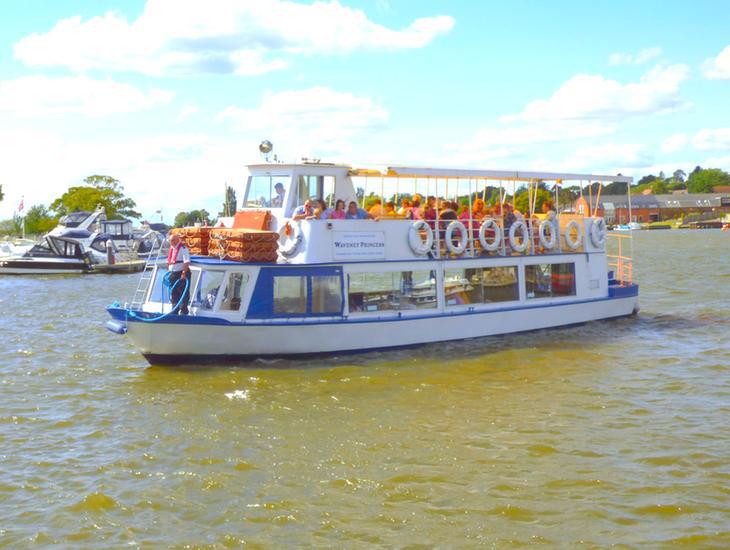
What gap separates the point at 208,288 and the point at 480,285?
694 cm

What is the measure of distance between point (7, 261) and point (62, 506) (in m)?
45.3

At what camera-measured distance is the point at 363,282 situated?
18062 mm

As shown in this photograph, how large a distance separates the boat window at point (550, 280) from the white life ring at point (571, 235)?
2.01 feet

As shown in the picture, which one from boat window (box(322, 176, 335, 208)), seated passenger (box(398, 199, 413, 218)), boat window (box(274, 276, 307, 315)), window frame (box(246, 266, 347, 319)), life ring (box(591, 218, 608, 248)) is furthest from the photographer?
life ring (box(591, 218, 608, 248))

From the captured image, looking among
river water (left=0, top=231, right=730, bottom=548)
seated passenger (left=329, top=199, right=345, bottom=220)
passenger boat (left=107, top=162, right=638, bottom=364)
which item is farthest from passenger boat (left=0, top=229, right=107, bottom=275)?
seated passenger (left=329, top=199, right=345, bottom=220)

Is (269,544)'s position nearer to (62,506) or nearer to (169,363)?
(62,506)

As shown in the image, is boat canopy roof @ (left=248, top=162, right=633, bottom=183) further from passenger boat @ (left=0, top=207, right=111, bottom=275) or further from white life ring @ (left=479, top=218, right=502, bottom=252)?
passenger boat @ (left=0, top=207, right=111, bottom=275)

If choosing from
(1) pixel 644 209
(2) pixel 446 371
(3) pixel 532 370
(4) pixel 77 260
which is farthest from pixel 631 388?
(1) pixel 644 209

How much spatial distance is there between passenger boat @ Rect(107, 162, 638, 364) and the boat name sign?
3cm

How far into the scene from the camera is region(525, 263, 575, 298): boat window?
21125 millimetres

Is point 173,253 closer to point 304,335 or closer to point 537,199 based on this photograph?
point 304,335

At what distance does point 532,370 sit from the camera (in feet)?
56.6

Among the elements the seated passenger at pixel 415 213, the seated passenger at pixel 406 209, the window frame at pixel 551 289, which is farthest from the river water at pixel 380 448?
the seated passenger at pixel 406 209

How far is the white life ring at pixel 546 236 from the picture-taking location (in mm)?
21469
